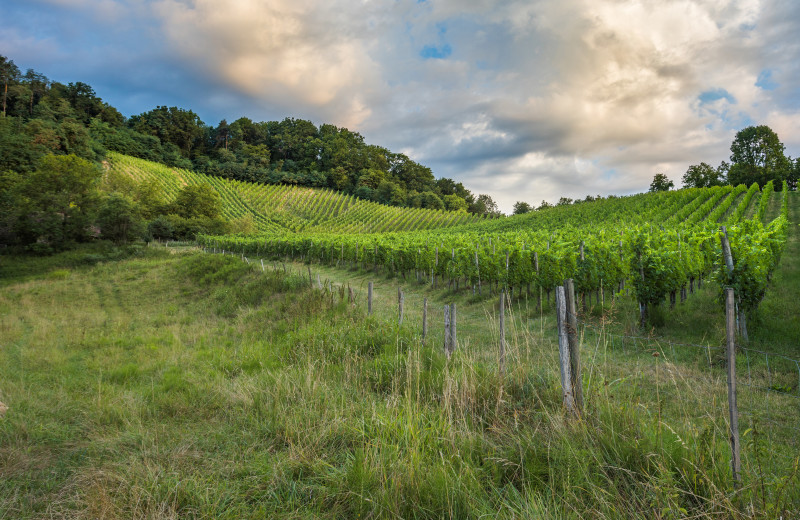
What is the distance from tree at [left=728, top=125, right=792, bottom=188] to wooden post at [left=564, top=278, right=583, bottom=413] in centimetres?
7602

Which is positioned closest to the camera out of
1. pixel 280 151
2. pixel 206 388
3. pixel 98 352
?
pixel 206 388

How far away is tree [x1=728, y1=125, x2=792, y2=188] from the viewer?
58000mm

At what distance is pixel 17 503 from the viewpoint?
119 inches

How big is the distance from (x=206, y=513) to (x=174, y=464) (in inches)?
37.1

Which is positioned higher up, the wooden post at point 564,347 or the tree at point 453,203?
the tree at point 453,203

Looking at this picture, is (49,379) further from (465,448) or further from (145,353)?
(465,448)

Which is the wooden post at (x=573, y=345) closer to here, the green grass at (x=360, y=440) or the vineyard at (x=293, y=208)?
the green grass at (x=360, y=440)

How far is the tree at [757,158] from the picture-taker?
2283 inches

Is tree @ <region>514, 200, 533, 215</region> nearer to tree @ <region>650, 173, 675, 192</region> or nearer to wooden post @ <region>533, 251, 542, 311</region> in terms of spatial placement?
tree @ <region>650, 173, 675, 192</region>

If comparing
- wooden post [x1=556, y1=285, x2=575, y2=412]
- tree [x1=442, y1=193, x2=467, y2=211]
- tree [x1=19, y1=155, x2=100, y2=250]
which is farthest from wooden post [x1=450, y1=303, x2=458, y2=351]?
tree [x1=442, y1=193, x2=467, y2=211]

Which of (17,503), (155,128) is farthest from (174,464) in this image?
(155,128)

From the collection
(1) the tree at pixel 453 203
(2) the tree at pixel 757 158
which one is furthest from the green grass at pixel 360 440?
(1) the tree at pixel 453 203

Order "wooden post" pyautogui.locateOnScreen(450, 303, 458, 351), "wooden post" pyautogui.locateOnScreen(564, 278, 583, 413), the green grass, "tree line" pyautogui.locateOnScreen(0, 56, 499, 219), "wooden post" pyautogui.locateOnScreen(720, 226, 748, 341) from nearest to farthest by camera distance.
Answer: the green grass, "wooden post" pyautogui.locateOnScreen(564, 278, 583, 413), "wooden post" pyautogui.locateOnScreen(450, 303, 458, 351), "wooden post" pyautogui.locateOnScreen(720, 226, 748, 341), "tree line" pyautogui.locateOnScreen(0, 56, 499, 219)

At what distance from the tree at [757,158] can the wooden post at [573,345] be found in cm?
7602
